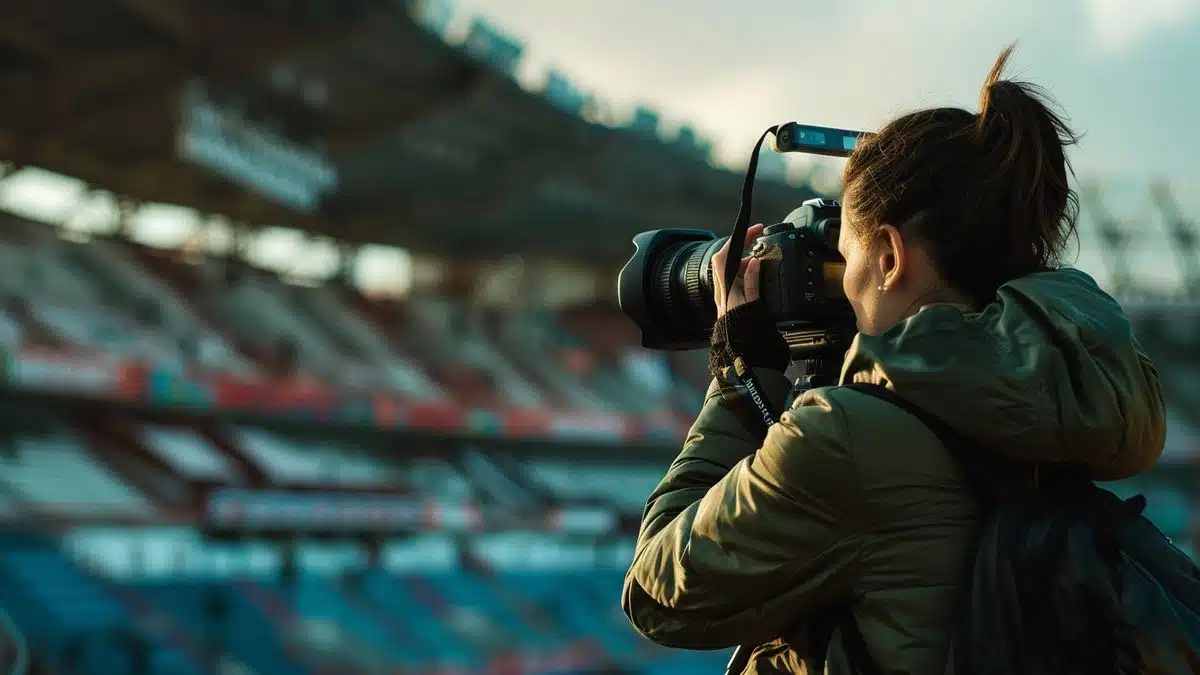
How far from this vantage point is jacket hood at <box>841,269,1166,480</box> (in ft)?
3.07

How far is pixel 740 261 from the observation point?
1.25 metres

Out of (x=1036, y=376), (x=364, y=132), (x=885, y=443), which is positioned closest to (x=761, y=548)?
(x=885, y=443)

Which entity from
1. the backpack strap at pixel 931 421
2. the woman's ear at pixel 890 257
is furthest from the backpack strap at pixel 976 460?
the woman's ear at pixel 890 257

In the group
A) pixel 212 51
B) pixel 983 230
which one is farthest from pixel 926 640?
pixel 212 51

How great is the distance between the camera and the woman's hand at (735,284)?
123 centimetres

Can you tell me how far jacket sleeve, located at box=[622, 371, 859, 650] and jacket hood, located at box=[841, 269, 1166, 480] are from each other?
70 millimetres

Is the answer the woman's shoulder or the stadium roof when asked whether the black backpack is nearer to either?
the woman's shoulder

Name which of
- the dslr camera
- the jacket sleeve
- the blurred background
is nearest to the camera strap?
the dslr camera

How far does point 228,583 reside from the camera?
12.9 metres

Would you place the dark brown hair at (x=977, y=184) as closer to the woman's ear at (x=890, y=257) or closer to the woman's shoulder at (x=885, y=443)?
the woman's ear at (x=890, y=257)

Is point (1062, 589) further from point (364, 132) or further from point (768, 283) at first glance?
point (364, 132)

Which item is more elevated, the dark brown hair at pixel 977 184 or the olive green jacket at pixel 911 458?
the dark brown hair at pixel 977 184

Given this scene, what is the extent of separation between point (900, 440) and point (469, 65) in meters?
16.6

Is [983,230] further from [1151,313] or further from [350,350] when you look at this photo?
[1151,313]
